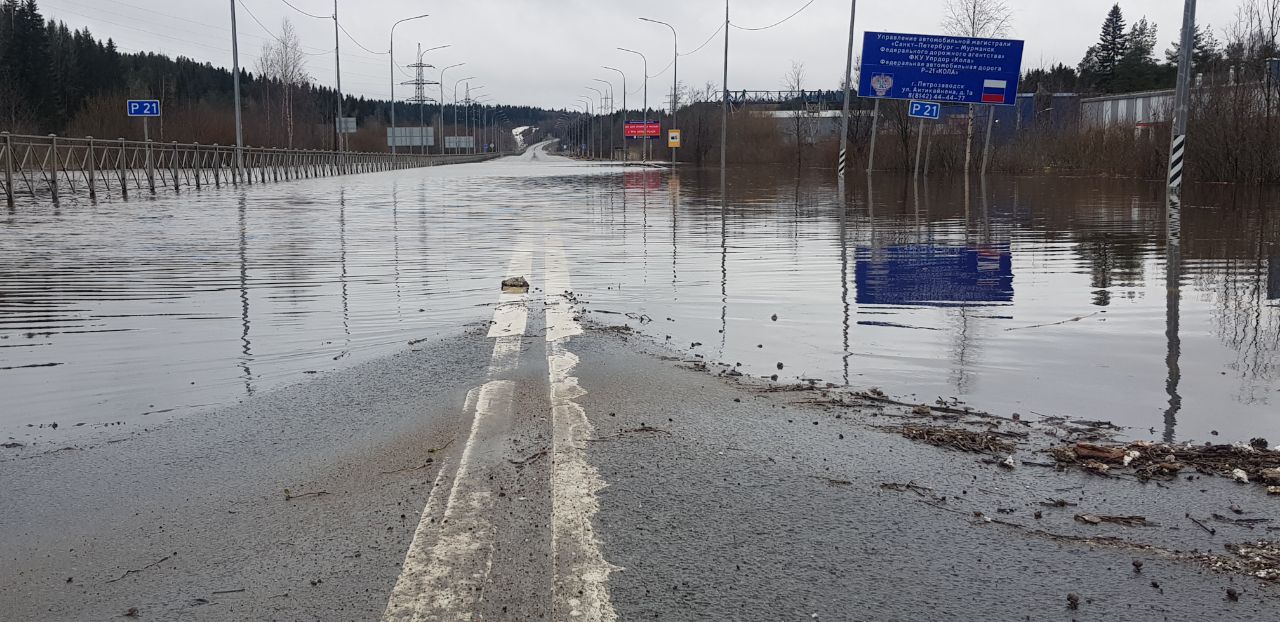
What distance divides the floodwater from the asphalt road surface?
858 millimetres

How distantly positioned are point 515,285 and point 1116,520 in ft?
20.2

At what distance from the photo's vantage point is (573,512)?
338cm

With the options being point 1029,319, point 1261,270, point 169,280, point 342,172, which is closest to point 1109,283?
point 1261,270

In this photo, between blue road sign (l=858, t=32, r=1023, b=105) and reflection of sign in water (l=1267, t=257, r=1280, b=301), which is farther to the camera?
blue road sign (l=858, t=32, r=1023, b=105)

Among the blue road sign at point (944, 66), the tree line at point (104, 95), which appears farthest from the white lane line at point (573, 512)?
the tree line at point (104, 95)

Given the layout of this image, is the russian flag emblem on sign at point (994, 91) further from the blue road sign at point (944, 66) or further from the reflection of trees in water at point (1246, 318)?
the reflection of trees in water at point (1246, 318)

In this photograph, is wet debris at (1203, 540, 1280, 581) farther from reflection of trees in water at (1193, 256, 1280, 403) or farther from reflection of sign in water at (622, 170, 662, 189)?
reflection of sign in water at (622, 170, 662, 189)

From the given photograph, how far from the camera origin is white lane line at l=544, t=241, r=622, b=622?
2740 millimetres

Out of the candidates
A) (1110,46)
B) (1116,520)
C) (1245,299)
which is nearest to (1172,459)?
(1116,520)

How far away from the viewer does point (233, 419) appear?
185 inches

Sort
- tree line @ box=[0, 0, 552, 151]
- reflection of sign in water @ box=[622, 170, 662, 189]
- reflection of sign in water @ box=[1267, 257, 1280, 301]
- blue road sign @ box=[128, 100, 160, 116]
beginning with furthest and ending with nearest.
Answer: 1. tree line @ box=[0, 0, 552, 151]
2. blue road sign @ box=[128, 100, 160, 116]
3. reflection of sign in water @ box=[622, 170, 662, 189]
4. reflection of sign in water @ box=[1267, 257, 1280, 301]

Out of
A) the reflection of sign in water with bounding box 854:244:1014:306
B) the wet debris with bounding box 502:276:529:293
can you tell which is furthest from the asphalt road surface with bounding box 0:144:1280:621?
the reflection of sign in water with bounding box 854:244:1014:306

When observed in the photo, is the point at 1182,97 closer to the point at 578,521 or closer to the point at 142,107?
the point at 578,521

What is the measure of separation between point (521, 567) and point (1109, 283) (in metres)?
8.39
